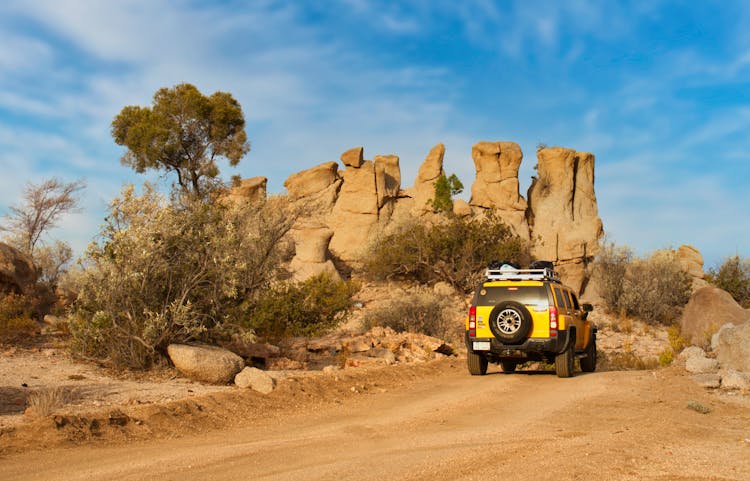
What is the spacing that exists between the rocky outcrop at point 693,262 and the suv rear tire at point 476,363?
2713 centimetres

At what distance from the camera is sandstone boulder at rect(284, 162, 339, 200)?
44125 mm

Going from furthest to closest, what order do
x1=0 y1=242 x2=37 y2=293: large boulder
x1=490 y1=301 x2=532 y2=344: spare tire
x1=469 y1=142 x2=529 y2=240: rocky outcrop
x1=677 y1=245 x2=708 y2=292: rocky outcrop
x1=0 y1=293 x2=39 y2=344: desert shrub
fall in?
x1=469 y1=142 x2=529 y2=240: rocky outcrop < x1=677 y1=245 x2=708 y2=292: rocky outcrop < x1=0 y1=242 x2=37 y2=293: large boulder < x1=0 y1=293 x2=39 y2=344: desert shrub < x1=490 y1=301 x2=532 y2=344: spare tire

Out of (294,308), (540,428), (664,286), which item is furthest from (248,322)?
(664,286)

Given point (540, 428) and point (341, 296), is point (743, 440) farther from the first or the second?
point (341, 296)

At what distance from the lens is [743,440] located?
8.00 metres

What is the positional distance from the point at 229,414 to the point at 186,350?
368 cm

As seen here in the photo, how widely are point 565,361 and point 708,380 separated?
2.69m

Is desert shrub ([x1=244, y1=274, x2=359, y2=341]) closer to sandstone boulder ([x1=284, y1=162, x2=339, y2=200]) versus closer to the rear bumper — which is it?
the rear bumper

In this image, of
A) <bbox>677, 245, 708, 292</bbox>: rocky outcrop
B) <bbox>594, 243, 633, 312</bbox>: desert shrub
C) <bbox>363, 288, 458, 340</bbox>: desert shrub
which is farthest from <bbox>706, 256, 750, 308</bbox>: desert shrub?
<bbox>363, 288, 458, 340</bbox>: desert shrub

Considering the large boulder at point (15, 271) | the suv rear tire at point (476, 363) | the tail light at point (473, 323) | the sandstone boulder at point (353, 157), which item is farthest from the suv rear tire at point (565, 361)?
the sandstone boulder at point (353, 157)

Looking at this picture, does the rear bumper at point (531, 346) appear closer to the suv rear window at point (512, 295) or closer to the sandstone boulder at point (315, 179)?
the suv rear window at point (512, 295)

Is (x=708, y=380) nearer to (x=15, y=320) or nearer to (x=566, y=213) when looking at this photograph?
(x=15, y=320)

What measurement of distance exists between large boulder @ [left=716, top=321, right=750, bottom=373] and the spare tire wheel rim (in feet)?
17.0

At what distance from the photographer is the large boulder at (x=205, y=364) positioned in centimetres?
1209
